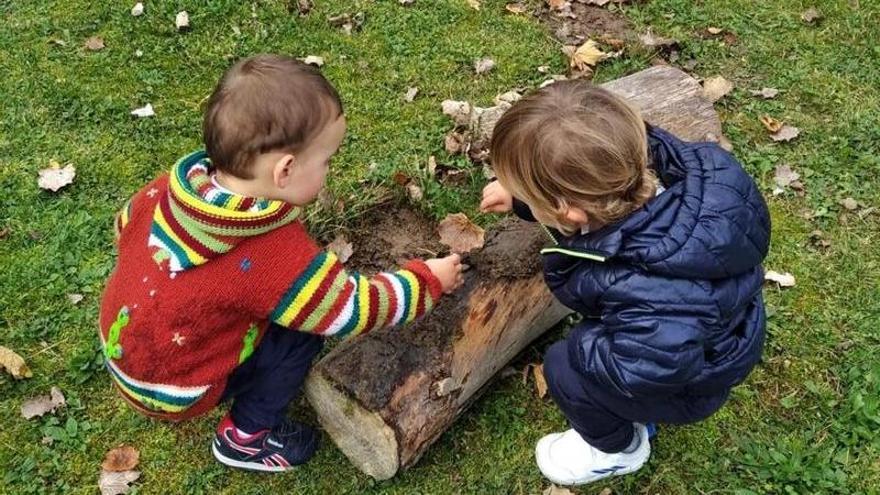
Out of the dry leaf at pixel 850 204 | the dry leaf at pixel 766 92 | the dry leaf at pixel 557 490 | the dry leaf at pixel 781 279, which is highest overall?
the dry leaf at pixel 766 92

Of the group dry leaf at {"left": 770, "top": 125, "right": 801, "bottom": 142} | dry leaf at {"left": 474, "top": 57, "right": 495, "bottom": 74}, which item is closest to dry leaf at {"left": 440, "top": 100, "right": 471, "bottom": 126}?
dry leaf at {"left": 474, "top": 57, "right": 495, "bottom": 74}

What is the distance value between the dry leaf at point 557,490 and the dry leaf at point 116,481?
1668 millimetres

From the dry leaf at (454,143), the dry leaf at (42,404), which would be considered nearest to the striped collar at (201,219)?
the dry leaf at (42,404)

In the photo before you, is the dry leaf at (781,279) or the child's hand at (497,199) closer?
the child's hand at (497,199)

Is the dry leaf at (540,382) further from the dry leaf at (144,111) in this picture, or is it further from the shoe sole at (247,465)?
the dry leaf at (144,111)

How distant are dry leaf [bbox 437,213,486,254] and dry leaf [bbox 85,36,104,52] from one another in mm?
3048

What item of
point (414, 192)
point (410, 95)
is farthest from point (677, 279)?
point (410, 95)

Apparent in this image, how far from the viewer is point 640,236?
2.48 metres

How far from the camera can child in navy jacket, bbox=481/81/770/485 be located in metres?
2.44

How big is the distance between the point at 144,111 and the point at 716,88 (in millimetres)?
3477

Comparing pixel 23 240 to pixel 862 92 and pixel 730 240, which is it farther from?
pixel 862 92

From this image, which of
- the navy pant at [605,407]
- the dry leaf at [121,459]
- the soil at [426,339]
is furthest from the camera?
the dry leaf at [121,459]

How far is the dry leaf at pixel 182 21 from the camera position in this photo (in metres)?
5.45

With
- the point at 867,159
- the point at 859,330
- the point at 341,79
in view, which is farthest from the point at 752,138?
the point at 341,79
